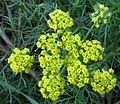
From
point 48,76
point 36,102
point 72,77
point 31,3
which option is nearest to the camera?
point 72,77

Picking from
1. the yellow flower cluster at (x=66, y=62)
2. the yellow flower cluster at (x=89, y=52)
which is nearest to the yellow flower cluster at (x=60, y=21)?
the yellow flower cluster at (x=66, y=62)

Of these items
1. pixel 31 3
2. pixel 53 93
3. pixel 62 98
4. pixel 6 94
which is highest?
pixel 31 3

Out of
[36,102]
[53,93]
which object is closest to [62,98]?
[36,102]

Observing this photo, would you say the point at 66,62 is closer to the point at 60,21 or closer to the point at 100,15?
the point at 60,21

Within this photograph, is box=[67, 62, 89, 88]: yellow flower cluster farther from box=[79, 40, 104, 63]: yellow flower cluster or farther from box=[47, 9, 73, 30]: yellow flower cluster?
box=[47, 9, 73, 30]: yellow flower cluster

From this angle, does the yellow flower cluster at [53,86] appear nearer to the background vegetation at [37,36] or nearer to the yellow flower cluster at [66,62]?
the yellow flower cluster at [66,62]

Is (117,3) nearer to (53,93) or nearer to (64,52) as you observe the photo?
(64,52)

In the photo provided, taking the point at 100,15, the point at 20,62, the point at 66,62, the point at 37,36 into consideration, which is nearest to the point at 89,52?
the point at 66,62
